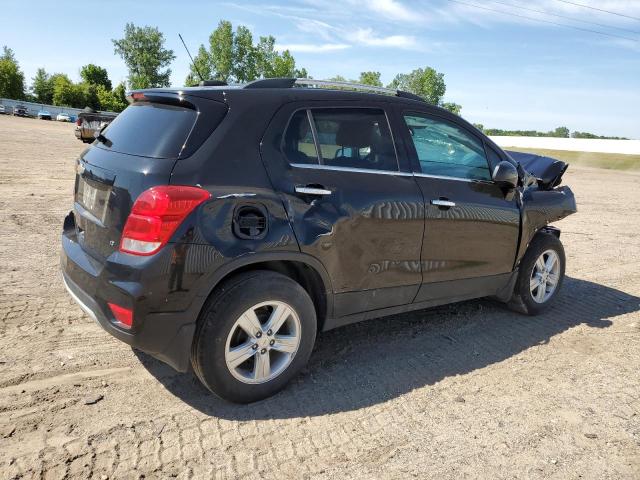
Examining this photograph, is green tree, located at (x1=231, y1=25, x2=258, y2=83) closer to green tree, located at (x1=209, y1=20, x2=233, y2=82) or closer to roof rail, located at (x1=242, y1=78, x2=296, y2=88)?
green tree, located at (x1=209, y1=20, x2=233, y2=82)

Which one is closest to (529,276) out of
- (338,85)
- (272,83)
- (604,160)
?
(338,85)

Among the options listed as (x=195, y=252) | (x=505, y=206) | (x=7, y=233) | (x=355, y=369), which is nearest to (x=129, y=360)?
(x=195, y=252)

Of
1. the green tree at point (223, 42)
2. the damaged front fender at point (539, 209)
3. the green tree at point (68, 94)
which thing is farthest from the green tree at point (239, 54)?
the damaged front fender at point (539, 209)

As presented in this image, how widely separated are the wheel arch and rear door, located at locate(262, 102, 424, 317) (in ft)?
0.19

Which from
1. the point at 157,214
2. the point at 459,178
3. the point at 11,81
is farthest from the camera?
the point at 11,81

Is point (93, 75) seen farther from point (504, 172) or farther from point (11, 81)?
point (504, 172)

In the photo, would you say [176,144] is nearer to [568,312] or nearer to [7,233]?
[568,312]

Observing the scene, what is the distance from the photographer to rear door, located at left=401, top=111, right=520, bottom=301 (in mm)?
3848

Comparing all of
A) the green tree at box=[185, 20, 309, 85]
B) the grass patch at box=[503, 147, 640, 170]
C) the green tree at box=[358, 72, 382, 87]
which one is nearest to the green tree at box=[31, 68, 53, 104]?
the green tree at box=[185, 20, 309, 85]

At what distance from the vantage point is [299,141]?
3.24 meters

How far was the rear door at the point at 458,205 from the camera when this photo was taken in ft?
12.6

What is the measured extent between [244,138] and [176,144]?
388 millimetres

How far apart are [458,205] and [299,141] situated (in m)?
1.45

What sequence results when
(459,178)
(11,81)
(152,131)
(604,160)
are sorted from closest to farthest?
(152,131)
(459,178)
(604,160)
(11,81)
